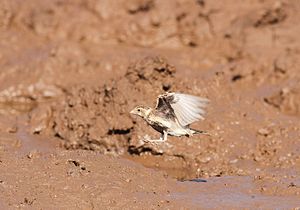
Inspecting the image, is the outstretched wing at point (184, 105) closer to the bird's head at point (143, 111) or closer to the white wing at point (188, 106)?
the white wing at point (188, 106)

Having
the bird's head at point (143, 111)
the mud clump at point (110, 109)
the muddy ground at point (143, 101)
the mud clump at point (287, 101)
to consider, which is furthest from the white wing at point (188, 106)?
the mud clump at point (287, 101)

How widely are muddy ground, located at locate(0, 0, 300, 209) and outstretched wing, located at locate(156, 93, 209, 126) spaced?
0.74m

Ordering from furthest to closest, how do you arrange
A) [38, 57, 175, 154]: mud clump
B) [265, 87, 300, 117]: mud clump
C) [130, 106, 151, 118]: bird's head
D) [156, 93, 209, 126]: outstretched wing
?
[265, 87, 300, 117]: mud clump, [38, 57, 175, 154]: mud clump, [130, 106, 151, 118]: bird's head, [156, 93, 209, 126]: outstretched wing

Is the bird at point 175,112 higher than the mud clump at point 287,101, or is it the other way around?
the mud clump at point 287,101

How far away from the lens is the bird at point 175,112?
28.3ft

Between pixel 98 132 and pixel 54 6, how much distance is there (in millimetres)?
4416

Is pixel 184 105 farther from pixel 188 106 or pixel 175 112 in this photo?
pixel 175 112

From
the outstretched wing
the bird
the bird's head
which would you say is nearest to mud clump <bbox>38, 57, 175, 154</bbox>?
the bird's head

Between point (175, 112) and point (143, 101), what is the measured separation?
2387 mm

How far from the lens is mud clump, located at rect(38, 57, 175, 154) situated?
36.1ft

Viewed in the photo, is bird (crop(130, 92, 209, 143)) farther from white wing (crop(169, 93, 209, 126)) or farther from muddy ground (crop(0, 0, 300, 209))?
muddy ground (crop(0, 0, 300, 209))

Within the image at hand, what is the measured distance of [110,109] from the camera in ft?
36.8

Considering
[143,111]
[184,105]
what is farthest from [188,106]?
[143,111]

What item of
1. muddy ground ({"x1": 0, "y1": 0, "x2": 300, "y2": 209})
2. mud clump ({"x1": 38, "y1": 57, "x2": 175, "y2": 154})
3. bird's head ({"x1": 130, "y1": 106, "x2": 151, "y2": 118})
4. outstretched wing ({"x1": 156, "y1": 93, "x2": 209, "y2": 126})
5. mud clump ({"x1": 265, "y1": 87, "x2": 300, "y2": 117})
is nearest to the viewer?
muddy ground ({"x1": 0, "y1": 0, "x2": 300, "y2": 209})
